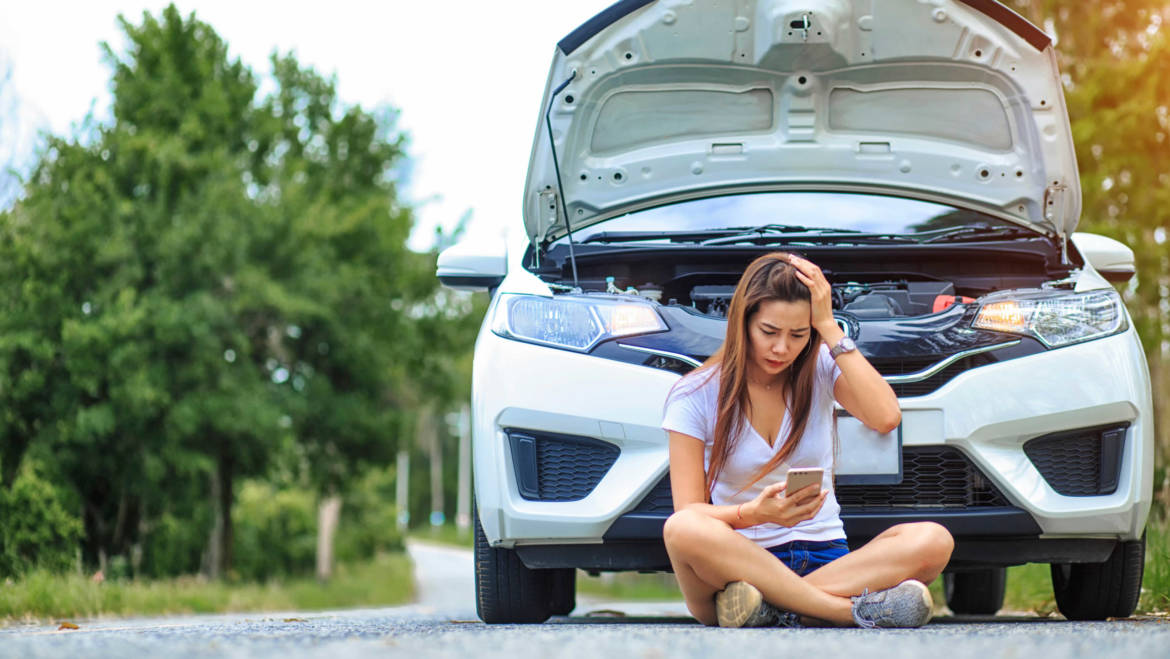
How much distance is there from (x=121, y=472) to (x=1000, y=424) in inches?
396

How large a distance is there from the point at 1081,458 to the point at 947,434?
1.50 ft

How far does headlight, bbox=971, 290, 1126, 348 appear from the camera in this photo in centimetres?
362

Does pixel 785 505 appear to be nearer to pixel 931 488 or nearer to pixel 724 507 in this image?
pixel 724 507

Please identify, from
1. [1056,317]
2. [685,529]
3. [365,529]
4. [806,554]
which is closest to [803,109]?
[1056,317]

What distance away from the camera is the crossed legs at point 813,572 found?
125 inches

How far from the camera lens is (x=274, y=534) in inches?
806

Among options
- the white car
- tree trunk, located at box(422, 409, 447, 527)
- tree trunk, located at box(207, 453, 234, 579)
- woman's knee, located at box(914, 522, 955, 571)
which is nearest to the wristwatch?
the white car

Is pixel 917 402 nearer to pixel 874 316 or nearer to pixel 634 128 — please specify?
pixel 874 316

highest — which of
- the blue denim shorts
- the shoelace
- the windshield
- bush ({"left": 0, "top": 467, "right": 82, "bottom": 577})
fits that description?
the windshield

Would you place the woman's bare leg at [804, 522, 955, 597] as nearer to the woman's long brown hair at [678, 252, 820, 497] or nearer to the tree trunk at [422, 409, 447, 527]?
the woman's long brown hair at [678, 252, 820, 497]

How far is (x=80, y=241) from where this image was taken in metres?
11.5

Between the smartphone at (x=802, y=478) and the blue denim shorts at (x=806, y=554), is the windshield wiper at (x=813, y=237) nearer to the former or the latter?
the blue denim shorts at (x=806, y=554)

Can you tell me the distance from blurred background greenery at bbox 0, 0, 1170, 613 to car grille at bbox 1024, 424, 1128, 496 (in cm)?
218

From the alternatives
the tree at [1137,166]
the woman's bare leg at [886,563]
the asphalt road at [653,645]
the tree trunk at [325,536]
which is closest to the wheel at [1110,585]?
the asphalt road at [653,645]
